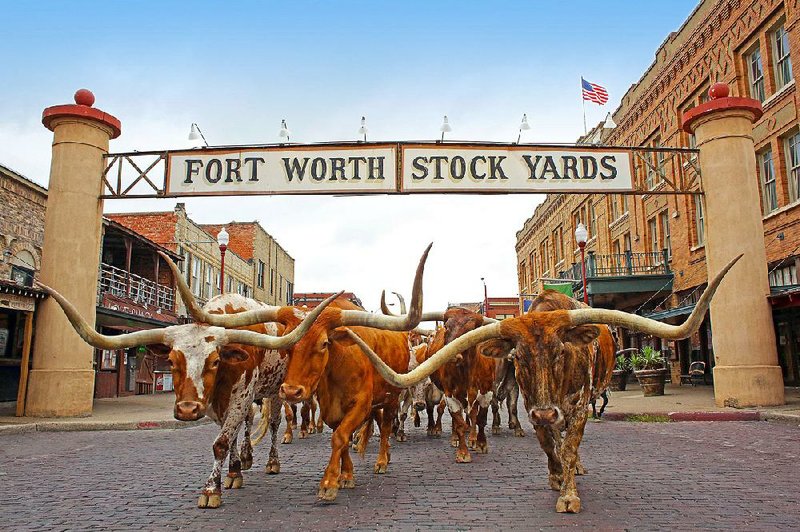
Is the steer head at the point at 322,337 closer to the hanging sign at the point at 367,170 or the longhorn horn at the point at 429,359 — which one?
the longhorn horn at the point at 429,359

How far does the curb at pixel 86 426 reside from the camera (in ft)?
39.8

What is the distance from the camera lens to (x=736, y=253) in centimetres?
1427

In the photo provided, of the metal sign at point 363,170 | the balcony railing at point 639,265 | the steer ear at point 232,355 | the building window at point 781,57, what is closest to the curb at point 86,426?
the metal sign at point 363,170

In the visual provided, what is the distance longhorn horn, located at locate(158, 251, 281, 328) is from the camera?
597 centimetres

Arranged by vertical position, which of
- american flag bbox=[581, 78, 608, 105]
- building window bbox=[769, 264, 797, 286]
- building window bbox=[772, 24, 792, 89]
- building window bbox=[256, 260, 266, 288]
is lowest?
building window bbox=[769, 264, 797, 286]

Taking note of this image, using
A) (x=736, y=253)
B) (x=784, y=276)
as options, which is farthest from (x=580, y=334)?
(x=784, y=276)

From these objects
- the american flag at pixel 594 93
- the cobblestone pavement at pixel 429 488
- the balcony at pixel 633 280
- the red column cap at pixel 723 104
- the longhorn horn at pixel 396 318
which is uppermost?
the american flag at pixel 594 93

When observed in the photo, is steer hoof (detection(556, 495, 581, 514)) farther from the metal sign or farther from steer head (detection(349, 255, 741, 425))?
the metal sign

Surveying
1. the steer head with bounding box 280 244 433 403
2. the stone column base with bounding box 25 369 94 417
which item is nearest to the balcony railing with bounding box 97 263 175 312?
the stone column base with bounding box 25 369 94 417

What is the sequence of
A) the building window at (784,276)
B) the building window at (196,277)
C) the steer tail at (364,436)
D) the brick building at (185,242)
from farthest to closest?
1. the building window at (196,277)
2. the brick building at (185,242)
3. the building window at (784,276)
4. the steer tail at (364,436)

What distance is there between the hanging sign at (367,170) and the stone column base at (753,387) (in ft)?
17.0

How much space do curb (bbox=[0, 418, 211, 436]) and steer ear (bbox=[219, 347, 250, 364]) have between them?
7564mm

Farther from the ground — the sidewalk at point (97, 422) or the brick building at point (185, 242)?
the brick building at point (185, 242)

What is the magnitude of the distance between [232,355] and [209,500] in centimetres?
129
